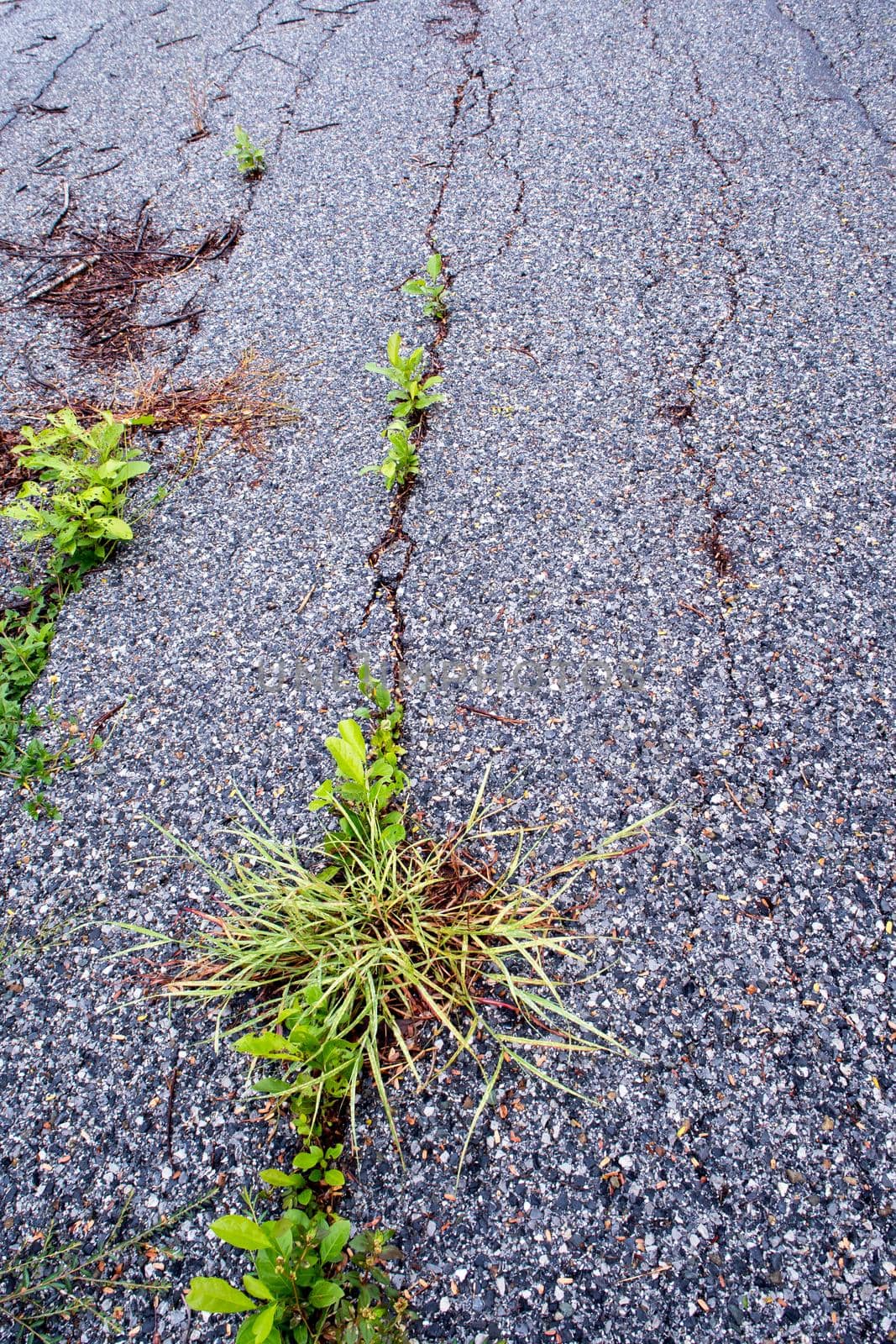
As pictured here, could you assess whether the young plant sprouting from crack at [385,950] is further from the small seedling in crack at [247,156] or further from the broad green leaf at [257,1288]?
the small seedling in crack at [247,156]

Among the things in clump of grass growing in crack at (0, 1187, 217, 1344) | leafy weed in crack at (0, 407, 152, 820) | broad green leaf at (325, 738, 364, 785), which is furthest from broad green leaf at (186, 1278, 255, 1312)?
leafy weed in crack at (0, 407, 152, 820)

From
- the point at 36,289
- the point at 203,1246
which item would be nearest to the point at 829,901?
the point at 203,1246

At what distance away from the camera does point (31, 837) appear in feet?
5.80

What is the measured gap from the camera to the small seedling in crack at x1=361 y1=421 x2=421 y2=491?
232 cm

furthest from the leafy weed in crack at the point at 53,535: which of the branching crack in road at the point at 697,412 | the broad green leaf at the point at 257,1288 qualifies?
the branching crack in road at the point at 697,412

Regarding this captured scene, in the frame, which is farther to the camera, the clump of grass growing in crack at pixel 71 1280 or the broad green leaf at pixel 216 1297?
the clump of grass growing in crack at pixel 71 1280

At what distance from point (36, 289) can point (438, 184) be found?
1824mm

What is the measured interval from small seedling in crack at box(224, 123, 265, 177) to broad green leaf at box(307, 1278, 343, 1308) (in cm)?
430

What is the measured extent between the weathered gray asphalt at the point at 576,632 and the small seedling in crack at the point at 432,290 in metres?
0.05

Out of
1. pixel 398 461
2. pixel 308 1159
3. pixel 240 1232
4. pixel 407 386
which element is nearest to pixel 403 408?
pixel 407 386

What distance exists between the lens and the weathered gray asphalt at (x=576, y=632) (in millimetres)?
1265

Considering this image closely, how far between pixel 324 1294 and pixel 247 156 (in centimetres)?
434

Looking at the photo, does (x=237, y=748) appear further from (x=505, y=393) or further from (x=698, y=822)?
(x=505, y=393)

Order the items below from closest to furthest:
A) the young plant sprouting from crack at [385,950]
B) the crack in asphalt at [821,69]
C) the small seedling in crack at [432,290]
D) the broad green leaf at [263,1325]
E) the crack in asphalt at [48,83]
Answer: the broad green leaf at [263,1325], the young plant sprouting from crack at [385,950], the small seedling in crack at [432,290], the crack in asphalt at [821,69], the crack in asphalt at [48,83]
